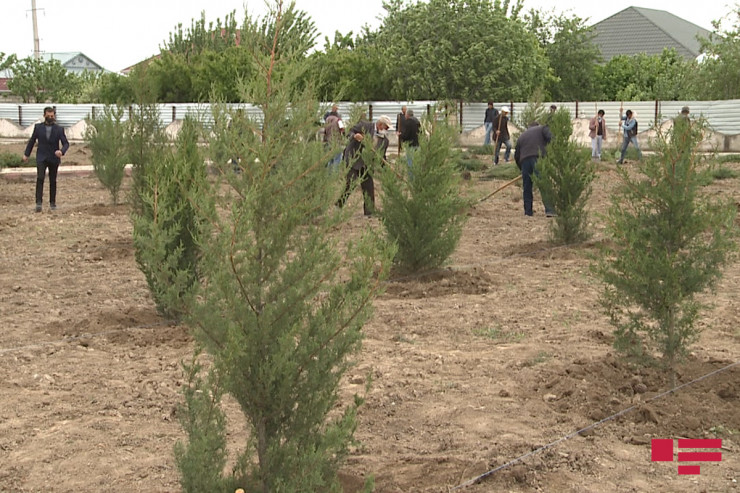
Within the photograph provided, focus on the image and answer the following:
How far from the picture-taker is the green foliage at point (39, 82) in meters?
50.9

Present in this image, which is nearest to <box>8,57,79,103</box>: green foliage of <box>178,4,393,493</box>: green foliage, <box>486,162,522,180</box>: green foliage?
<box>486,162,522,180</box>: green foliage

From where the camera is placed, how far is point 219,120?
4.02 m

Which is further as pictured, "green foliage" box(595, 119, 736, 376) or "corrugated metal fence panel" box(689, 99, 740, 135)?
"corrugated metal fence panel" box(689, 99, 740, 135)

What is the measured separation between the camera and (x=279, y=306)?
3766mm

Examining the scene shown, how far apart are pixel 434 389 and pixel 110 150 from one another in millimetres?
9809

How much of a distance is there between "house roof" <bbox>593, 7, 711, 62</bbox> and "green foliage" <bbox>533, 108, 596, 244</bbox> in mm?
60509

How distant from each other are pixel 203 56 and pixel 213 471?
36.5 m

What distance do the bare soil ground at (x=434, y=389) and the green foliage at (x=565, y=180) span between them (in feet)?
4.52

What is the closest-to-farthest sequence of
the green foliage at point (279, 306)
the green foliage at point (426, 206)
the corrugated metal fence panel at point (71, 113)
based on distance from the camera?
the green foliage at point (279, 306)
the green foliage at point (426, 206)
the corrugated metal fence panel at point (71, 113)

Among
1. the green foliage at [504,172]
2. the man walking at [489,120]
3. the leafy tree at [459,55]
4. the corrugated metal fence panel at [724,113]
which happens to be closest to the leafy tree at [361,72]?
the leafy tree at [459,55]

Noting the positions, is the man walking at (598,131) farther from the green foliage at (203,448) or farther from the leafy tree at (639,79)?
the leafy tree at (639,79)

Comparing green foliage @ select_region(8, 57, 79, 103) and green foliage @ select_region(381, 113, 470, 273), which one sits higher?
green foliage @ select_region(8, 57, 79, 103)

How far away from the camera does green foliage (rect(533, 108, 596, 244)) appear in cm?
1113

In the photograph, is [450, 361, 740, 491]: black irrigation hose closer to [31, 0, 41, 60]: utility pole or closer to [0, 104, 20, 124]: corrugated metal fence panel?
[0, 104, 20, 124]: corrugated metal fence panel
